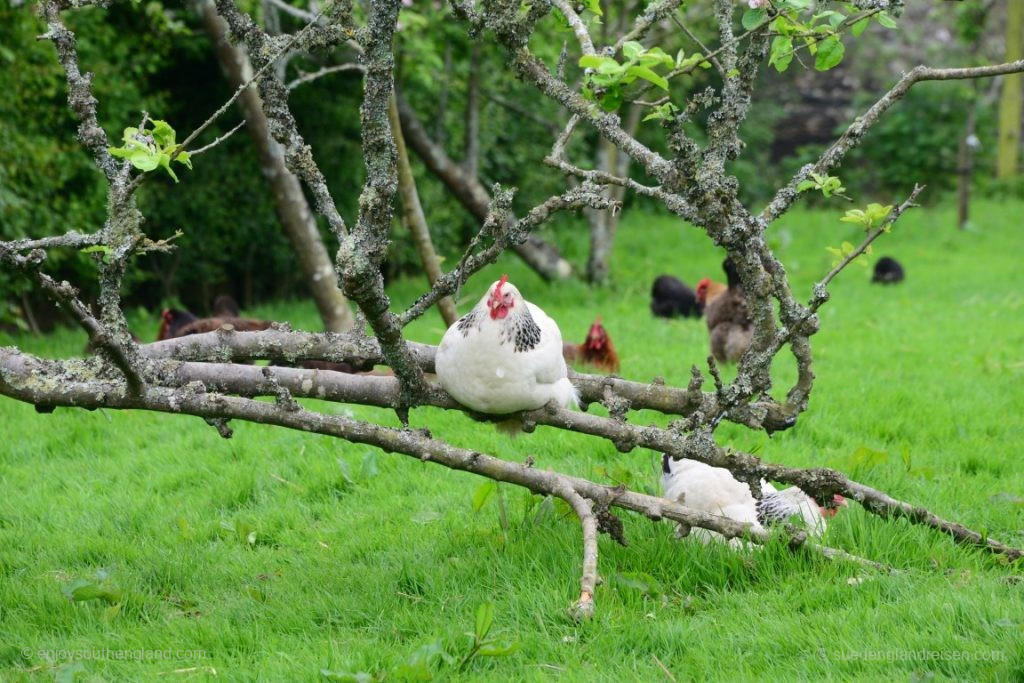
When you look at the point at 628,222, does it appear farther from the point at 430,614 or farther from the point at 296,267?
the point at 430,614

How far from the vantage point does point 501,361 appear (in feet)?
12.1

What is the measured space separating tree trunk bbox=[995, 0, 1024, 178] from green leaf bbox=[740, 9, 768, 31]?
67.7 ft

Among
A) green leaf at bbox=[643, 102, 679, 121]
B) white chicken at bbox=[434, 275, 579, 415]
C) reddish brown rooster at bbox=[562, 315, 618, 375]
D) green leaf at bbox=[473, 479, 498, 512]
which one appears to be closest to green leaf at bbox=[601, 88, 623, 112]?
green leaf at bbox=[643, 102, 679, 121]

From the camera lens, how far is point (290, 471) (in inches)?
203

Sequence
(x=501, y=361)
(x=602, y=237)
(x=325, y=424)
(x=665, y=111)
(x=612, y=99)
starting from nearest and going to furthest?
(x=612, y=99) < (x=665, y=111) < (x=325, y=424) < (x=501, y=361) < (x=602, y=237)

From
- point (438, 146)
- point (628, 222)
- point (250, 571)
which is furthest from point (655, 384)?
point (628, 222)

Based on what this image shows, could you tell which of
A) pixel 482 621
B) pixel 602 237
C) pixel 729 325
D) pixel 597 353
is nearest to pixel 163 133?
pixel 482 621

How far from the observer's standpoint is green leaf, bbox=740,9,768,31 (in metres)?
2.94

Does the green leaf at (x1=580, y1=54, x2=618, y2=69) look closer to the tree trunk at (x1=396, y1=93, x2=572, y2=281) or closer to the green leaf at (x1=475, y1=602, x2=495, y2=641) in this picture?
the green leaf at (x1=475, y1=602, x2=495, y2=641)

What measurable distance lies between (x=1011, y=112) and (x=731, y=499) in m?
21.3

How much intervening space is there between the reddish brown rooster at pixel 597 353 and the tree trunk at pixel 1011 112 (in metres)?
17.5

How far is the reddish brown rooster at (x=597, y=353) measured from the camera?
23.7 ft

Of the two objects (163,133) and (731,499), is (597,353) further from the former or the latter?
(163,133)

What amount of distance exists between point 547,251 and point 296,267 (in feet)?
11.0
